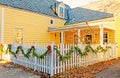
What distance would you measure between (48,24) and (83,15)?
15.1 ft

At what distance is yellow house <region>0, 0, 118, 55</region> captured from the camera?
14813mm

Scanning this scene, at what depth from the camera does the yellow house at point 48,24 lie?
14813 mm

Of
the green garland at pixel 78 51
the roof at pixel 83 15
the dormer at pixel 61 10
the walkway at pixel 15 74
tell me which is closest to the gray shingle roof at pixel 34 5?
the dormer at pixel 61 10

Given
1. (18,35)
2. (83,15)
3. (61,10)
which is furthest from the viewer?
(61,10)

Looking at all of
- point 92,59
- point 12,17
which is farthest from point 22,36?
point 92,59

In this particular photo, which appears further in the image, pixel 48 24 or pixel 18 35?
pixel 48 24

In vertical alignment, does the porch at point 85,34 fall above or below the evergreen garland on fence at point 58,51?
above

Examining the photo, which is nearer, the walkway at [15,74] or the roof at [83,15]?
the walkway at [15,74]

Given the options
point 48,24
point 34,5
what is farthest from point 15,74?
point 48,24

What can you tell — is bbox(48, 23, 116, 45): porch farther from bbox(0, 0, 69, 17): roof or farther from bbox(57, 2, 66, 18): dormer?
bbox(57, 2, 66, 18): dormer

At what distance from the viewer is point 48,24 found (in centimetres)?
1903

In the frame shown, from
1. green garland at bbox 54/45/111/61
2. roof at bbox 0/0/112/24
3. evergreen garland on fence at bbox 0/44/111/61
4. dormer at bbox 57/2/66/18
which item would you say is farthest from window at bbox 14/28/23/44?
green garland at bbox 54/45/111/61

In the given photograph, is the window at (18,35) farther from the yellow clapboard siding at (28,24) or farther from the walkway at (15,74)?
the walkway at (15,74)

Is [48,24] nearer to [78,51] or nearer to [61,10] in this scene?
[61,10]
